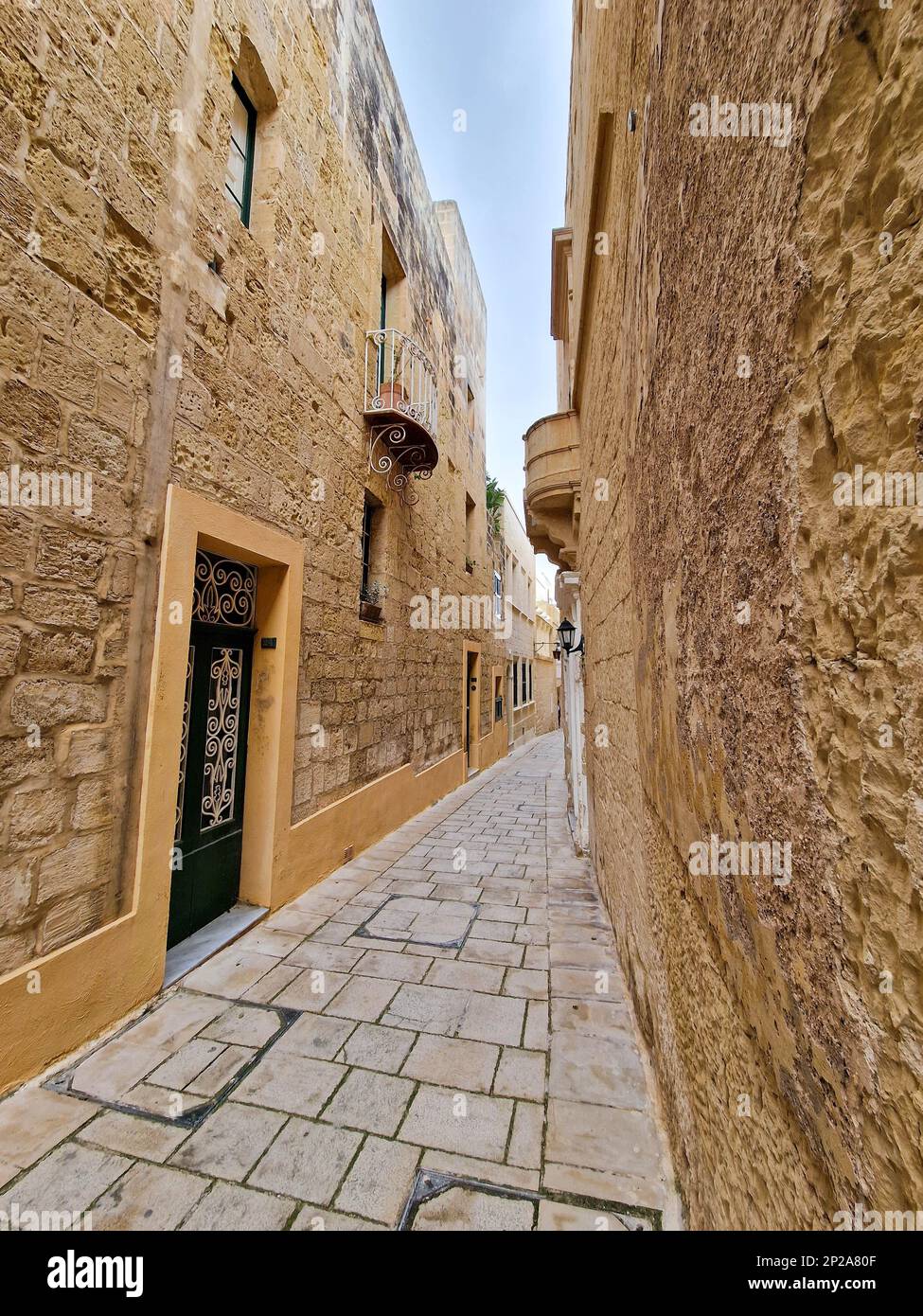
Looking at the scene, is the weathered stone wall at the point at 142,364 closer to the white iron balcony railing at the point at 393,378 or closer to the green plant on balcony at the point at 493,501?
the white iron balcony railing at the point at 393,378

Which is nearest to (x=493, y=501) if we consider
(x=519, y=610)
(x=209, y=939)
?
(x=519, y=610)

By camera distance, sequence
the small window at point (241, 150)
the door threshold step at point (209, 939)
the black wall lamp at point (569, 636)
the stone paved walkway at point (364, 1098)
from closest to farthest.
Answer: the stone paved walkway at point (364, 1098) < the door threshold step at point (209, 939) < the small window at point (241, 150) < the black wall lamp at point (569, 636)

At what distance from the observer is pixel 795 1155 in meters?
0.82

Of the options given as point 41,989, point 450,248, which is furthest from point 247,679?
point 450,248

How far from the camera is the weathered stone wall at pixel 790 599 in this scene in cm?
52

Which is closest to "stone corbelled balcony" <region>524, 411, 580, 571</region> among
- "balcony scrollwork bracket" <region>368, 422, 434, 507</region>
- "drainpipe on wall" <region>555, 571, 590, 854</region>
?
"drainpipe on wall" <region>555, 571, 590, 854</region>

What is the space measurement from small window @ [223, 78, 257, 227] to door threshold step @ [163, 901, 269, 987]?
15.6ft

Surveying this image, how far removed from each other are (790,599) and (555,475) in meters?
5.63

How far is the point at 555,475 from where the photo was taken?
599 cm

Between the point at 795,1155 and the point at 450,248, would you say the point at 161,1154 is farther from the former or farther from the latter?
the point at 450,248

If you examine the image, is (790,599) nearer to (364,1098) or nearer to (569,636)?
(364,1098)

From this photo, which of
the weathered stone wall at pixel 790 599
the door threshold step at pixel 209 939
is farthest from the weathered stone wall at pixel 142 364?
the weathered stone wall at pixel 790 599

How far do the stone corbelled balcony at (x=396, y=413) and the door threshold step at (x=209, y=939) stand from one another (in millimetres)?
4260

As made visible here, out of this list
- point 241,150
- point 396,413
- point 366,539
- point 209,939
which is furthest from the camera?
point 366,539
